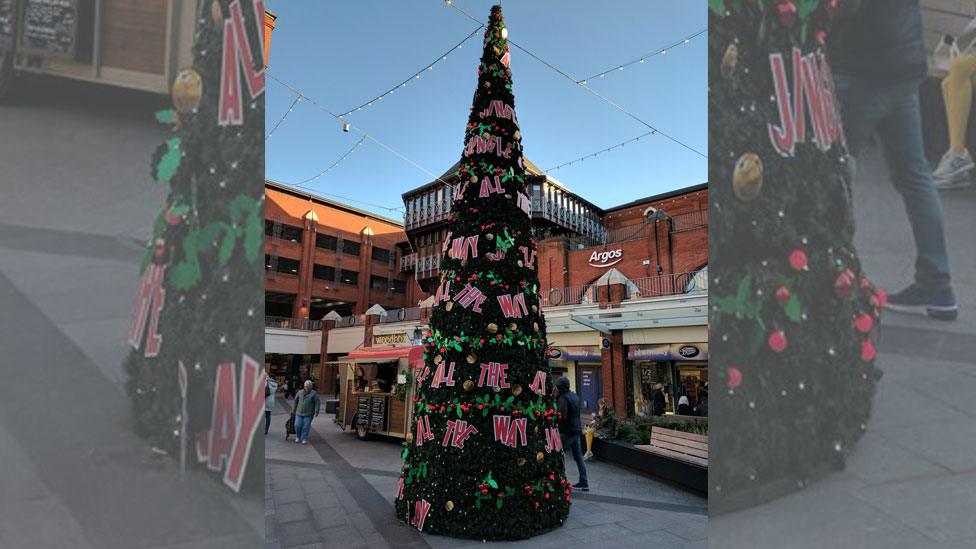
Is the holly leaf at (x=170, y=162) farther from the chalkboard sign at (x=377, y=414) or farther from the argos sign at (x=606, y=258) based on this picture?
the argos sign at (x=606, y=258)

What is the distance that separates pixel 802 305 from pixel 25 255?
13.4 ft

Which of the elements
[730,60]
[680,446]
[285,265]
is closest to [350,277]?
[285,265]

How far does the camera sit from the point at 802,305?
3.10 m

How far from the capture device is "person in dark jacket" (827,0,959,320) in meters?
2.92

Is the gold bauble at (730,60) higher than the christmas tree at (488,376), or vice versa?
the gold bauble at (730,60)

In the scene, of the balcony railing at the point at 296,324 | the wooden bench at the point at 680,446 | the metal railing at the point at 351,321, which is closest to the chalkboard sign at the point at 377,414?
the wooden bench at the point at 680,446

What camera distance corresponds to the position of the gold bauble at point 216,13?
8.91 feet

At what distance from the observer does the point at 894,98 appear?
3.10 m

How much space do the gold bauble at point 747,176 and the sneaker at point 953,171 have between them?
0.94 meters

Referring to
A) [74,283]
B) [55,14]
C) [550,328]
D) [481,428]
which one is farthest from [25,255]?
[550,328]

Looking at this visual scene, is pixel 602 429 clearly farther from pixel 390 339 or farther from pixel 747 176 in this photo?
pixel 390 339

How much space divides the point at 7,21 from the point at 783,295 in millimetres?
4273

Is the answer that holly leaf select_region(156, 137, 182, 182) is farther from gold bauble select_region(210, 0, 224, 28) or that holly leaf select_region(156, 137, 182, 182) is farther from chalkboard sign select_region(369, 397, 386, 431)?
chalkboard sign select_region(369, 397, 386, 431)

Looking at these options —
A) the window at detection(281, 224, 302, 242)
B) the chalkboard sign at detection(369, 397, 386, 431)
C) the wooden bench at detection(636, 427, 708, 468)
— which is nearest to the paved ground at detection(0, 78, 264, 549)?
the wooden bench at detection(636, 427, 708, 468)
